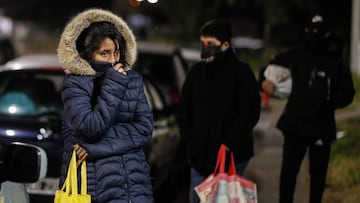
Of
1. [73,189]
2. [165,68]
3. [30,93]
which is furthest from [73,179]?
[165,68]

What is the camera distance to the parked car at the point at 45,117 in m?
6.97

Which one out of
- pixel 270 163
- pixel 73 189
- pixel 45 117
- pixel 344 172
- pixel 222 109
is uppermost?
pixel 222 109

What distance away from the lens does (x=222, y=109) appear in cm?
570

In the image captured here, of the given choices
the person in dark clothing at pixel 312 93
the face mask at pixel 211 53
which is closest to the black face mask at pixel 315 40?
the person in dark clothing at pixel 312 93

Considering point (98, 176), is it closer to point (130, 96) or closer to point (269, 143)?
point (130, 96)

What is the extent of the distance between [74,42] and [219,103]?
1.64m

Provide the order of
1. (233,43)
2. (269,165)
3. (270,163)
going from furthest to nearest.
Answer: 1. (270,163)
2. (269,165)
3. (233,43)

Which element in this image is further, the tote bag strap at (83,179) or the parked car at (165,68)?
the parked car at (165,68)

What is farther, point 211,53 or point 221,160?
point 211,53

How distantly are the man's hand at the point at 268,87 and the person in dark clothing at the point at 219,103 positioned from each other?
1.86 ft

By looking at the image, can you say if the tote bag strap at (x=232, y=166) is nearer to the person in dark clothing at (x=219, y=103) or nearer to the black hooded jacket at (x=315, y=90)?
the person in dark clothing at (x=219, y=103)

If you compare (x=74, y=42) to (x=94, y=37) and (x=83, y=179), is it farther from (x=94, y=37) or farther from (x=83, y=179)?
(x=83, y=179)

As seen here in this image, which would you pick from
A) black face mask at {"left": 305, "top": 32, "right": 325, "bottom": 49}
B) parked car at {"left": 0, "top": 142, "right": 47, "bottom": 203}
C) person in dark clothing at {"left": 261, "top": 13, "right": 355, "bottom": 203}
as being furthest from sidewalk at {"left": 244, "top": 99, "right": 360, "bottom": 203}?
parked car at {"left": 0, "top": 142, "right": 47, "bottom": 203}

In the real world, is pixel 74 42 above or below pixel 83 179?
above
